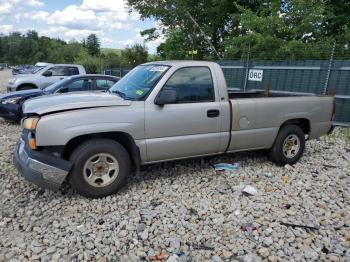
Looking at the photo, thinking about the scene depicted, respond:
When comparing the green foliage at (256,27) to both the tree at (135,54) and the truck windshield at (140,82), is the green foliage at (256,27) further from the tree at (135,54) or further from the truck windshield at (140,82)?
the truck windshield at (140,82)

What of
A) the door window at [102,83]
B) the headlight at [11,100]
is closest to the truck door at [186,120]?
the door window at [102,83]

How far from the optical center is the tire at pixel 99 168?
13.5 feet

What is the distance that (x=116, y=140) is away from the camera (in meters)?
4.47

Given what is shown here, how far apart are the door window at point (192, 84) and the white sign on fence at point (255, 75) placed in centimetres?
661

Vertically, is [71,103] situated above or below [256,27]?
below

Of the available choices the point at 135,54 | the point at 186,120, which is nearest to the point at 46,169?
the point at 186,120

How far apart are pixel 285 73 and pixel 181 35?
43.4 feet

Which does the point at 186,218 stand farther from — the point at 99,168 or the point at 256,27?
the point at 256,27

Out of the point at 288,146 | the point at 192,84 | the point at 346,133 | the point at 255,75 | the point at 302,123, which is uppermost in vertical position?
the point at 192,84

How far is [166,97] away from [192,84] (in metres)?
0.66

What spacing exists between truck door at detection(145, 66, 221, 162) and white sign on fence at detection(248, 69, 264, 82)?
6.61 meters

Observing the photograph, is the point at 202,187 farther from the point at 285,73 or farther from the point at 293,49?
the point at 293,49

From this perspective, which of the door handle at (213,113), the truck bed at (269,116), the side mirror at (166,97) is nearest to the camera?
the side mirror at (166,97)

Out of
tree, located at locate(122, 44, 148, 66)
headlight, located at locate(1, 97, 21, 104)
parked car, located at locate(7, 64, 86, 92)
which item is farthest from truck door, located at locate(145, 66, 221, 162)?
tree, located at locate(122, 44, 148, 66)
